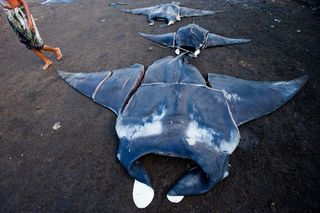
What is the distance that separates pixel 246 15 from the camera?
6012 mm

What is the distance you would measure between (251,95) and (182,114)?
→ 1090mm

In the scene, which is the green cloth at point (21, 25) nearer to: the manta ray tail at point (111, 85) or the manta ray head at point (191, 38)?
the manta ray tail at point (111, 85)

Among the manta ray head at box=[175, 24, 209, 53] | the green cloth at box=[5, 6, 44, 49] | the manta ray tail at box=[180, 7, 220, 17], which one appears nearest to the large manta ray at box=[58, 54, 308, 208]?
the manta ray head at box=[175, 24, 209, 53]

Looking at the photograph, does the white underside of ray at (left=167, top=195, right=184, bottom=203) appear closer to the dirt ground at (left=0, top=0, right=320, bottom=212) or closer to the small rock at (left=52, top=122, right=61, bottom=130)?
the dirt ground at (left=0, top=0, right=320, bottom=212)

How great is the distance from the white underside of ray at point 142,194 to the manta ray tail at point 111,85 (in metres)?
0.99

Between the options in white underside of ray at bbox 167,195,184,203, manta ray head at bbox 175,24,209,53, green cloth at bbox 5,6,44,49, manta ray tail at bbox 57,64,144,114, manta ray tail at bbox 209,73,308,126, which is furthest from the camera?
manta ray head at bbox 175,24,209,53

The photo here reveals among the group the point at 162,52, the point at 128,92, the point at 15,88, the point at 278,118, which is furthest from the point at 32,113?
the point at 278,118

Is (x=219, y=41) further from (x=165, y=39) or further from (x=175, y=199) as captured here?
(x=175, y=199)

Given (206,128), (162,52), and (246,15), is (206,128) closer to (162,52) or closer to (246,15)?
(162,52)

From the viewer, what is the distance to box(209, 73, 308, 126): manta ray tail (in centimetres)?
274

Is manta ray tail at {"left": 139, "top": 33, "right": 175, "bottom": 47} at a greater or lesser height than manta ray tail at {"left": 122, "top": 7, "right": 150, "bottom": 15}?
greater

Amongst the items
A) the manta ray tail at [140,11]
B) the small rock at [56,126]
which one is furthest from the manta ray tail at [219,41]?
the small rock at [56,126]

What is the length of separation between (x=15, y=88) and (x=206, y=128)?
12.6ft

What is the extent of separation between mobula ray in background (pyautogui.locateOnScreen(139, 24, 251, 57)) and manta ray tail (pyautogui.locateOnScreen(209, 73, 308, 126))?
1591 millimetres
